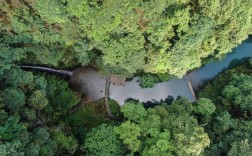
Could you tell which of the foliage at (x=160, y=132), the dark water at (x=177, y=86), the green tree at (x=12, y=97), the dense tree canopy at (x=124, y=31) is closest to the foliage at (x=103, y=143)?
the foliage at (x=160, y=132)

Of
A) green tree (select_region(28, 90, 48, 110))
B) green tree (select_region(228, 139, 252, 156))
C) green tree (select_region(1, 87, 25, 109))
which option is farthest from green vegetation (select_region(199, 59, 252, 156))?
green tree (select_region(1, 87, 25, 109))

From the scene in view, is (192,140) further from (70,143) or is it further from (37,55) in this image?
(37,55)

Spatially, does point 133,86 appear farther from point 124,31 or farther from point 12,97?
point 12,97

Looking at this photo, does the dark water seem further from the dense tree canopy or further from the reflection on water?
the dense tree canopy

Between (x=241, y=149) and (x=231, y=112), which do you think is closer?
(x=241, y=149)

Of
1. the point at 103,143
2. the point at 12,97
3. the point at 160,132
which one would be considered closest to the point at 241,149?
the point at 160,132

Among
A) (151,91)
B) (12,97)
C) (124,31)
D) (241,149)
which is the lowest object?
(241,149)
